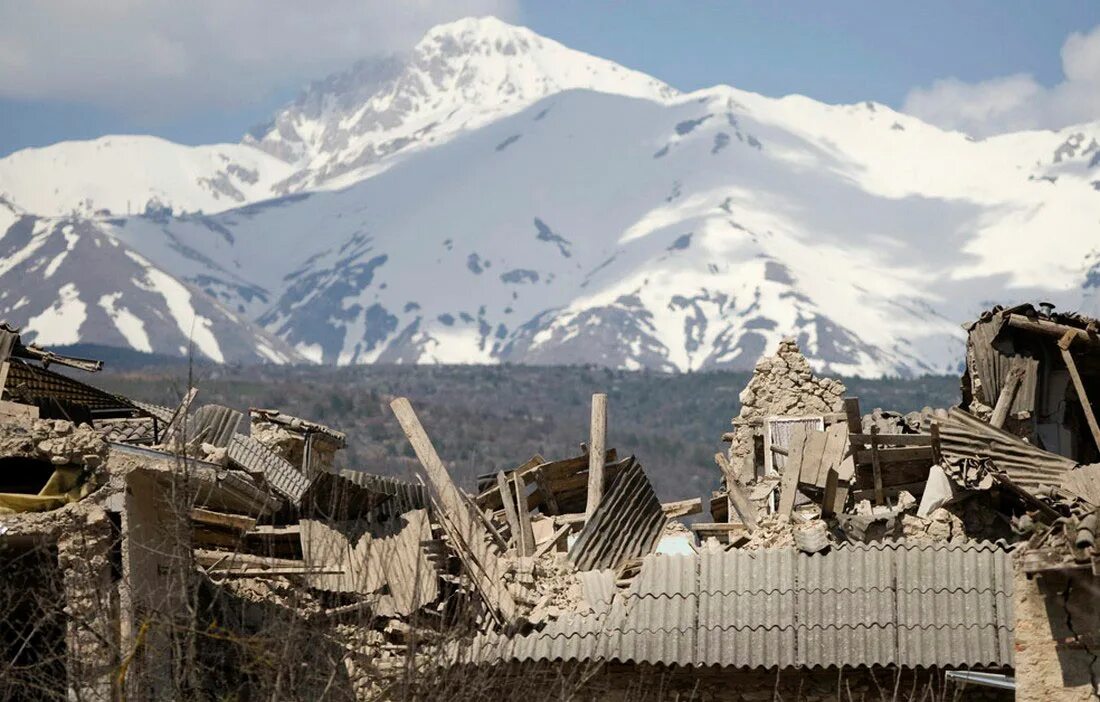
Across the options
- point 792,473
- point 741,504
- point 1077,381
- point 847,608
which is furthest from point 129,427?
point 1077,381

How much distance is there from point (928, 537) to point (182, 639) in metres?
9.62

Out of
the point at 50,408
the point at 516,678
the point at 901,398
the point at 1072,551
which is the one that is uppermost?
the point at 901,398

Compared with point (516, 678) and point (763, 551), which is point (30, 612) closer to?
point (516, 678)

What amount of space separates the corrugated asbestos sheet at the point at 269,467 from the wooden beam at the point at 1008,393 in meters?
8.39

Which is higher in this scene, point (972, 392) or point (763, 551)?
point (972, 392)

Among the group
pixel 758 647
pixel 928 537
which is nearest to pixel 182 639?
pixel 758 647

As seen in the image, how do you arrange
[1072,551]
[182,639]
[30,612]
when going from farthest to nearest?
[30,612], [182,639], [1072,551]

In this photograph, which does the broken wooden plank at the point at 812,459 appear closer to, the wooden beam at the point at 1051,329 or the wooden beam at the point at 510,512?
the wooden beam at the point at 1051,329

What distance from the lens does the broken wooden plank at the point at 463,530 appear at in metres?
21.1

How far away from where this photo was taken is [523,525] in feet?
78.3

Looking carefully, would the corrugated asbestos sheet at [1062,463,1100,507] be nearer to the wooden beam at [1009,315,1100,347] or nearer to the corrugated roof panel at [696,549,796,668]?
the wooden beam at [1009,315,1100,347]

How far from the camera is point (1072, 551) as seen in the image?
47.4ft

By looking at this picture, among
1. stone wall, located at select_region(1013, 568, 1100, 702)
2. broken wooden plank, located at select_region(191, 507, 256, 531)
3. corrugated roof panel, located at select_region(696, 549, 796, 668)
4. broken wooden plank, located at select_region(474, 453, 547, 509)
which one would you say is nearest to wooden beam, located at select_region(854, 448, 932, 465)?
broken wooden plank, located at select_region(474, 453, 547, 509)

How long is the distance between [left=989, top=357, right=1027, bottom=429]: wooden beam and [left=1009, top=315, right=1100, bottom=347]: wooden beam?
18.7 inches
